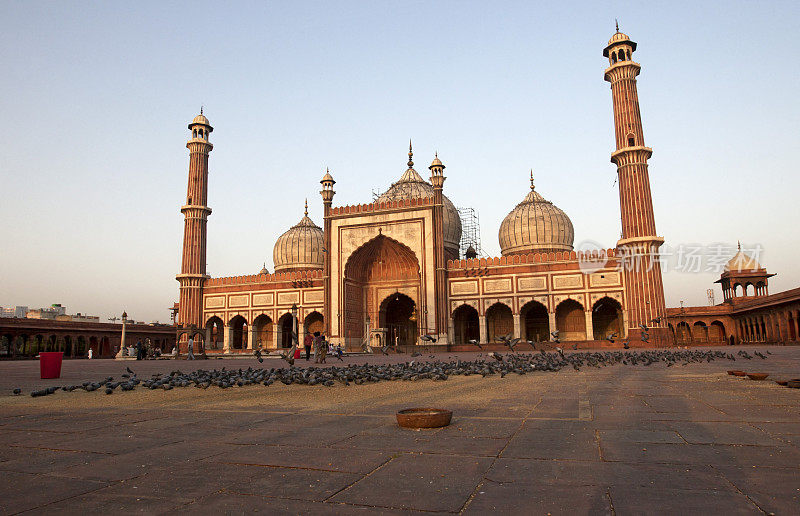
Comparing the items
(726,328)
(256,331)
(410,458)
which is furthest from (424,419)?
(726,328)

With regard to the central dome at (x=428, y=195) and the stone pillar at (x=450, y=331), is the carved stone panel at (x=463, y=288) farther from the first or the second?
the central dome at (x=428, y=195)

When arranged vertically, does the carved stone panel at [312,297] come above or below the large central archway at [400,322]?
above

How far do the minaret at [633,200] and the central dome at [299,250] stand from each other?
24756mm

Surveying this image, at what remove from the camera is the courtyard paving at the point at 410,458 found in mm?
2104

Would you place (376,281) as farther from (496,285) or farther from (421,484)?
(421,484)

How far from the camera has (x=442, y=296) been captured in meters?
33.4

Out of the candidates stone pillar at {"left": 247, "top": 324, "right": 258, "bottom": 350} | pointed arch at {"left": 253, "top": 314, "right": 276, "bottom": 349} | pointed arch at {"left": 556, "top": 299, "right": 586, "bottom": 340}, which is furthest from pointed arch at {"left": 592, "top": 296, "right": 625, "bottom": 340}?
stone pillar at {"left": 247, "top": 324, "right": 258, "bottom": 350}

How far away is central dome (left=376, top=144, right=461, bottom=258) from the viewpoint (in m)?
40.8

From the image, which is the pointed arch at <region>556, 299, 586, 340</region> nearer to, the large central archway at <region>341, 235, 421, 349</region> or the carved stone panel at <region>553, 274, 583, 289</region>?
the carved stone panel at <region>553, 274, 583, 289</region>

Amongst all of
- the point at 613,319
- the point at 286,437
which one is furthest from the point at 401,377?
the point at 613,319

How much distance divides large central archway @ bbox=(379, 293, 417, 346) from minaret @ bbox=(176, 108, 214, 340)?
47.2 ft

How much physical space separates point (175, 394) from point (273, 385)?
163 centimetres

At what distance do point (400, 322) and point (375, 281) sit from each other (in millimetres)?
4311

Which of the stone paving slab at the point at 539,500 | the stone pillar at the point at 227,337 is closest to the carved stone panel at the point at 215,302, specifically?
the stone pillar at the point at 227,337
